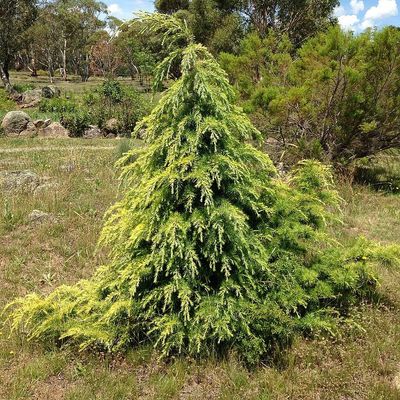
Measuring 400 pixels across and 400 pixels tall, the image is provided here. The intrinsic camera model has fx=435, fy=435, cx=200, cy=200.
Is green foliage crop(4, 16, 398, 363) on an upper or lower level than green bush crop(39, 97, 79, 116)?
lower

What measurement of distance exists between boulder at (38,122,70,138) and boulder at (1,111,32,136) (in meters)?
0.63

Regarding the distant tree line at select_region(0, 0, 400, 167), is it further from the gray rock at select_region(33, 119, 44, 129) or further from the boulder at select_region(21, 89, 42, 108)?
the boulder at select_region(21, 89, 42, 108)

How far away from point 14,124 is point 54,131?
140 centimetres

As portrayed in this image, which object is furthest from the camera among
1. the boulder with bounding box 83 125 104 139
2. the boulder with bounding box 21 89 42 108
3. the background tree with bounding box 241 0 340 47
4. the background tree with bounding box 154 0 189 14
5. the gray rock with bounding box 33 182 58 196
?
the background tree with bounding box 154 0 189 14

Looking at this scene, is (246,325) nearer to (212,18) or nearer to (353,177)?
(353,177)

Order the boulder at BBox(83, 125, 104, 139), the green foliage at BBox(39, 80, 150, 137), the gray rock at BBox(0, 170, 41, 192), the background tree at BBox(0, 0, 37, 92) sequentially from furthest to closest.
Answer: the background tree at BBox(0, 0, 37, 92)
the green foliage at BBox(39, 80, 150, 137)
the boulder at BBox(83, 125, 104, 139)
the gray rock at BBox(0, 170, 41, 192)

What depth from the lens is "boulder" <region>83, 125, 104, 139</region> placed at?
16828 millimetres

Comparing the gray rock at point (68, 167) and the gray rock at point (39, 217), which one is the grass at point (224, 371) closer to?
the gray rock at point (39, 217)

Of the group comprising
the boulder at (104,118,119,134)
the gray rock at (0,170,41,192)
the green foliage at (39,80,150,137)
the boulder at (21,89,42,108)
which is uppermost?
the boulder at (21,89,42,108)

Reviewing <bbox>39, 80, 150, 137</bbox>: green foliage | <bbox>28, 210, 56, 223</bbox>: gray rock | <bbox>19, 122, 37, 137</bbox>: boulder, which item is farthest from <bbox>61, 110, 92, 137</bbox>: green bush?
<bbox>28, 210, 56, 223</bbox>: gray rock

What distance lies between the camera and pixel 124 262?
337 cm

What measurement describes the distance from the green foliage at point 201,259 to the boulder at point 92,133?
45.7 ft

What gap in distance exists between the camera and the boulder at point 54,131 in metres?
16.1

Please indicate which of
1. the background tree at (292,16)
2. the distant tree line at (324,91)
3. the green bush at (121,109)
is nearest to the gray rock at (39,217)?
the distant tree line at (324,91)
